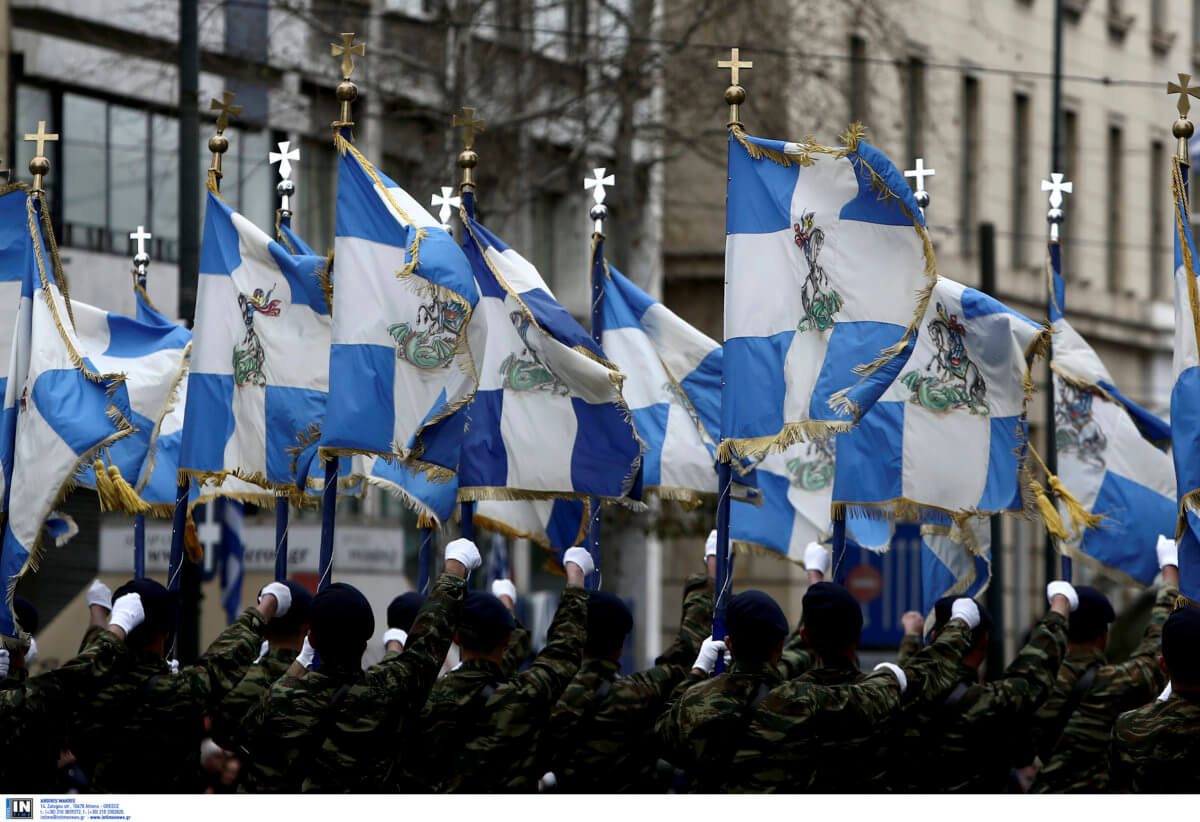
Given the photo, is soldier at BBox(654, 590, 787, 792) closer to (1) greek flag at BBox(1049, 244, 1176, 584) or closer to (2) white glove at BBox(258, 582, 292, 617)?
(2) white glove at BBox(258, 582, 292, 617)

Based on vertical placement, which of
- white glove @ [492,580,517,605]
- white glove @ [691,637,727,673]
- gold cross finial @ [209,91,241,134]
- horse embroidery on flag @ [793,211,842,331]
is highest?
gold cross finial @ [209,91,241,134]

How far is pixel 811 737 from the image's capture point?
7.22 metres

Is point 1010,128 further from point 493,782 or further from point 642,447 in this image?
point 493,782

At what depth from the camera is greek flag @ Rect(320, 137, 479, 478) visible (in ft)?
30.2

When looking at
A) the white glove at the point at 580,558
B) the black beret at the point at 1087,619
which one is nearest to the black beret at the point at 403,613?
the white glove at the point at 580,558

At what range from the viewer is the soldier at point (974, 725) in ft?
26.6

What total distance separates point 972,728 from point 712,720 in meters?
1.39

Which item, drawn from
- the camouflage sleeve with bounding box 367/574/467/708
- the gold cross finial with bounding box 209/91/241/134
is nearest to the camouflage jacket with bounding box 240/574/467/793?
the camouflage sleeve with bounding box 367/574/467/708

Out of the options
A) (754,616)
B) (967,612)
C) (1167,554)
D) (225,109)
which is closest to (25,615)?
(225,109)

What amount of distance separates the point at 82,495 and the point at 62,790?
13.3 feet

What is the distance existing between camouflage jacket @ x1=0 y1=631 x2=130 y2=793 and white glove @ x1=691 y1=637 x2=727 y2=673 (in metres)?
2.34

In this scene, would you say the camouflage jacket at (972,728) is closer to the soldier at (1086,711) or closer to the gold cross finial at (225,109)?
the soldier at (1086,711)

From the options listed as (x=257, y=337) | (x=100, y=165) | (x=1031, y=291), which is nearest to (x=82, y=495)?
(x=257, y=337)

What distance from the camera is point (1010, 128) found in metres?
32.3
